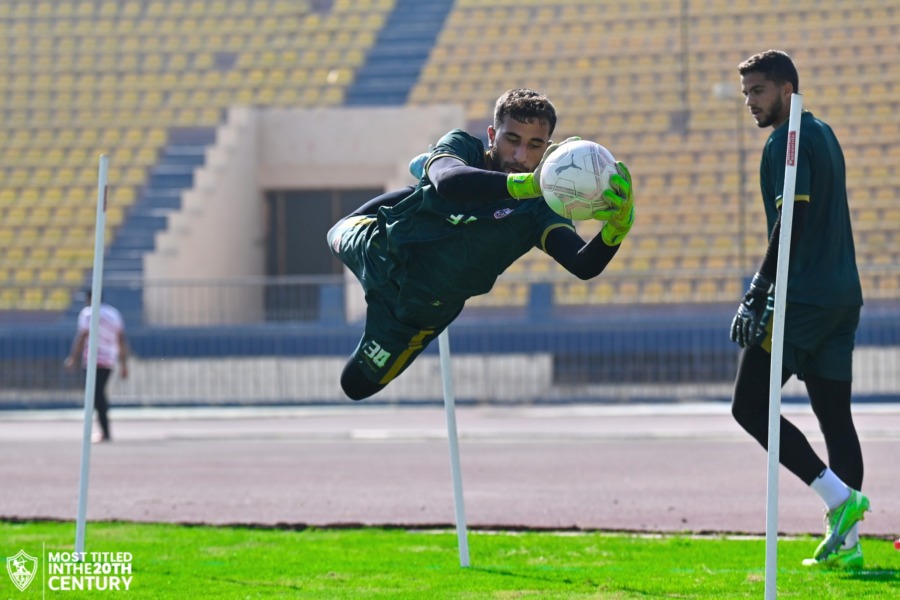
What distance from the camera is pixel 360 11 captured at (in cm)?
2848

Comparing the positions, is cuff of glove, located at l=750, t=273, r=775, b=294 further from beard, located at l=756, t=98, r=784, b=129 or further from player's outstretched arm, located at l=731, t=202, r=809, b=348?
beard, located at l=756, t=98, r=784, b=129

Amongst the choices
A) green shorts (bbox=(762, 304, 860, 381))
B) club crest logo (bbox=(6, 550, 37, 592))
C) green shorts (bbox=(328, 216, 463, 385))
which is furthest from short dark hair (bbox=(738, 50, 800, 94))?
club crest logo (bbox=(6, 550, 37, 592))

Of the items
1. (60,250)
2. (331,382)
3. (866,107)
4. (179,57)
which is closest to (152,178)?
(60,250)

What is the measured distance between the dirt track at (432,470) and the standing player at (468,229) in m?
2.56

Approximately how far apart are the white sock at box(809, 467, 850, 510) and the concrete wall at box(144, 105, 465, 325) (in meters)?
18.4

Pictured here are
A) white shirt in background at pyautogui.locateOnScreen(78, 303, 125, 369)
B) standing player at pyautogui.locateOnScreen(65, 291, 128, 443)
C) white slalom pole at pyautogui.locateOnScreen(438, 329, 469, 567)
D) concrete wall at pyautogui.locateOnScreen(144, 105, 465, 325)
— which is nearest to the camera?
white slalom pole at pyautogui.locateOnScreen(438, 329, 469, 567)

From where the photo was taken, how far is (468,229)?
5531 mm

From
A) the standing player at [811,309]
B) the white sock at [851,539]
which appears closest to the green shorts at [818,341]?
the standing player at [811,309]

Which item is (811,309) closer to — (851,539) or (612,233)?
(851,539)

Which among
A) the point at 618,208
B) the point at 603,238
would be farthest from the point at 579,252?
the point at 618,208

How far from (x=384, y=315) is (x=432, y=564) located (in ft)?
4.76

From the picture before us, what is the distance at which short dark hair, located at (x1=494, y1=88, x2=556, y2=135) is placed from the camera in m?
5.35

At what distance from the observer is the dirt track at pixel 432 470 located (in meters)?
8.62

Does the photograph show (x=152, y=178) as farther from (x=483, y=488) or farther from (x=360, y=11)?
(x=483, y=488)
